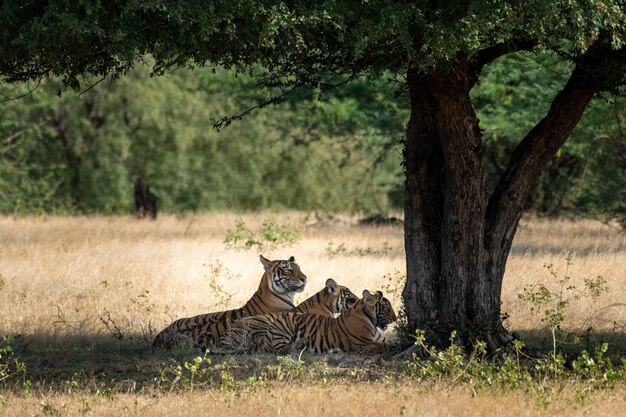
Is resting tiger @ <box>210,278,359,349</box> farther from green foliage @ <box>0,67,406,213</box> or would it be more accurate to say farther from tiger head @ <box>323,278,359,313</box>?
green foliage @ <box>0,67,406,213</box>

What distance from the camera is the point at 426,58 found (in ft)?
31.1

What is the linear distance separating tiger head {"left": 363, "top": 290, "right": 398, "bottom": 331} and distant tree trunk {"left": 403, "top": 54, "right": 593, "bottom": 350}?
18.4 inches

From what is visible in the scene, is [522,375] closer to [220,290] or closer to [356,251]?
[220,290]

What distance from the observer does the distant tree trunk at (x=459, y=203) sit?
11188 millimetres

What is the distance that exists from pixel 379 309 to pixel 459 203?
69.9 inches

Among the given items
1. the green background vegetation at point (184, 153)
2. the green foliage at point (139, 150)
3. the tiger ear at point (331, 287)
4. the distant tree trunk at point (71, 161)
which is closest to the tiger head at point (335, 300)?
the tiger ear at point (331, 287)

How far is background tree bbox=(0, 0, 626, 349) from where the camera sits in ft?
29.1

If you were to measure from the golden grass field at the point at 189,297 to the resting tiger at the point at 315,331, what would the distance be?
113 cm

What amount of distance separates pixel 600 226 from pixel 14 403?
2120 cm

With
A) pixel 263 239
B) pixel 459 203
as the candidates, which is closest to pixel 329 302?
pixel 459 203

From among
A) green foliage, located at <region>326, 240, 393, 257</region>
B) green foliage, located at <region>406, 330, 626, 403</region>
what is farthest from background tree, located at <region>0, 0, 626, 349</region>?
green foliage, located at <region>326, 240, 393, 257</region>

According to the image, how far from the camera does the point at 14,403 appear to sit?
29.8 ft

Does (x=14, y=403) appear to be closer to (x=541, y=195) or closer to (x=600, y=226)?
(x=600, y=226)

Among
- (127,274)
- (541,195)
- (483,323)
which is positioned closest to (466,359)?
(483,323)
